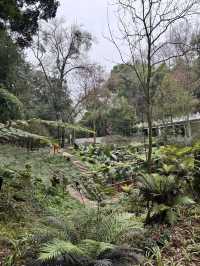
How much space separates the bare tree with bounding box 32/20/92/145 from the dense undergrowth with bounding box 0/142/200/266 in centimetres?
1655

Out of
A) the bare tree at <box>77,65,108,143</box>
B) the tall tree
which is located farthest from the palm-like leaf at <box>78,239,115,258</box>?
the bare tree at <box>77,65,108,143</box>

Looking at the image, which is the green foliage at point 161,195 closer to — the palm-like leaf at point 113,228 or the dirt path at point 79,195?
the dirt path at point 79,195

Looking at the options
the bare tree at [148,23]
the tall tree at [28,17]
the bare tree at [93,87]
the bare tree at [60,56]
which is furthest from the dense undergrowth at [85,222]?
the bare tree at [93,87]

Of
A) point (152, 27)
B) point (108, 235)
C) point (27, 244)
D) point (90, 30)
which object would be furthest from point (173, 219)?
point (90, 30)

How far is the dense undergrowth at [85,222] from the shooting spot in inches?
106

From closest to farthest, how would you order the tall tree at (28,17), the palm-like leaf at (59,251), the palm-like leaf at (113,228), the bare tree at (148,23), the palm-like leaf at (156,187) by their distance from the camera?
the palm-like leaf at (59,251), the palm-like leaf at (113,228), the palm-like leaf at (156,187), the bare tree at (148,23), the tall tree at (28,17)

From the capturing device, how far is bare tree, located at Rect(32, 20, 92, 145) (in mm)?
21641

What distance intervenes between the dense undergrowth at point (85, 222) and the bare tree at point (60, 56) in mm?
16550

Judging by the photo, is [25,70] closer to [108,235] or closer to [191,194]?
[191,194]

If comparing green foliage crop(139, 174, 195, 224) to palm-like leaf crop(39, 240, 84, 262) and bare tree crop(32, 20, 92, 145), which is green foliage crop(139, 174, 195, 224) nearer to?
palm-like leaf crop(39, 240, 84, 262)

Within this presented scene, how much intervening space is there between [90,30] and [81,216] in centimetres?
2024

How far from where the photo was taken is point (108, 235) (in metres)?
3.01

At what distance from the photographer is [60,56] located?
74.9 feet

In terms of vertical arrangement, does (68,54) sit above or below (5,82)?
above
